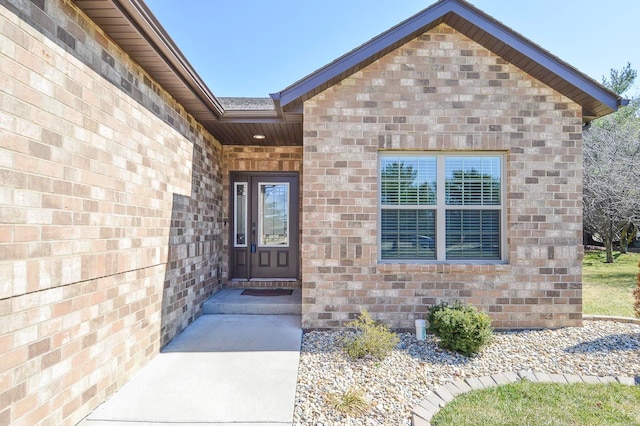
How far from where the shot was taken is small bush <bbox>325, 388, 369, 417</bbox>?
9.47 ft

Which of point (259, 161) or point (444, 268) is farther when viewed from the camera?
point (259, 161)

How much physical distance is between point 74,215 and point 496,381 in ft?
13.9

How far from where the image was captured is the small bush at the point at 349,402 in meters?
2.89

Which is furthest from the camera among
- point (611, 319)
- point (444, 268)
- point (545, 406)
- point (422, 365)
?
point (611, 319)

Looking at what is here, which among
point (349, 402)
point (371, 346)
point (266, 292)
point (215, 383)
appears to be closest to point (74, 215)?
point (215, 383)

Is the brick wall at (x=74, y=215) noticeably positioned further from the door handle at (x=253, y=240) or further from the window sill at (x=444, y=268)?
the window sill at (x=444, y=268)

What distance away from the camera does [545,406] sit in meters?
2.96

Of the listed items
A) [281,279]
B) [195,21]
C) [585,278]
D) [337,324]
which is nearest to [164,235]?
[337,324]

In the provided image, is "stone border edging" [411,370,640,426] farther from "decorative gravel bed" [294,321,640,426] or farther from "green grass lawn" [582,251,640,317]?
"green grass lawn" [582,251,640,317]

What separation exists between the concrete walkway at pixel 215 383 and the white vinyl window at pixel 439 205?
2142mm

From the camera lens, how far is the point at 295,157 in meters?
6.99

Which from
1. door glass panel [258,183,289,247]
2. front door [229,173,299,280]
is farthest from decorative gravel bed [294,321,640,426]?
door glass panel [258,183,289,247]

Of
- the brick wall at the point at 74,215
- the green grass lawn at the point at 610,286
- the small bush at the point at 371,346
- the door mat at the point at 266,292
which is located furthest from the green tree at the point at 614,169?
the brick wall at the point at 74,215

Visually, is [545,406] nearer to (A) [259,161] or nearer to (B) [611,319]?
(B) [611,319]
